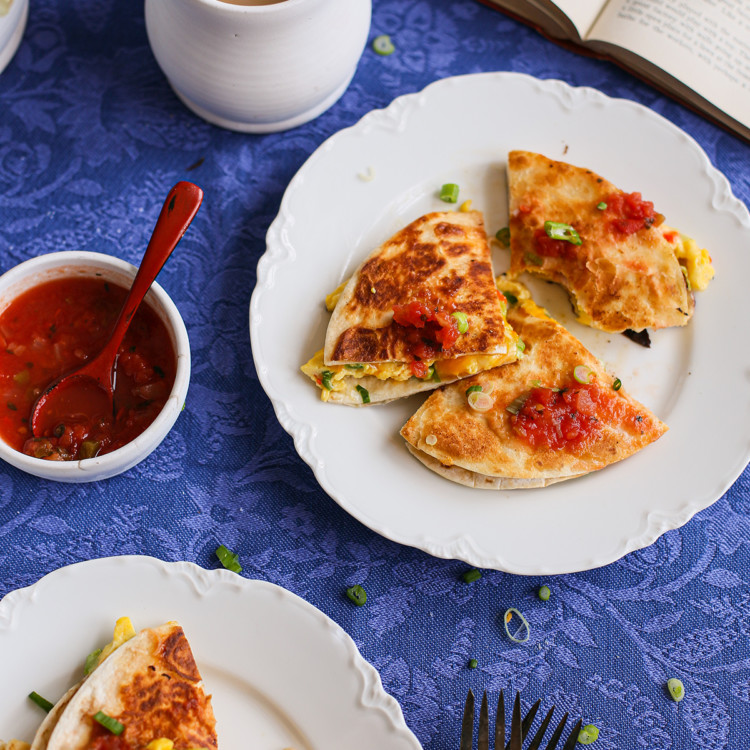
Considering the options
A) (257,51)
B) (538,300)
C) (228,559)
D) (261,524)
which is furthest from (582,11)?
(228,559)

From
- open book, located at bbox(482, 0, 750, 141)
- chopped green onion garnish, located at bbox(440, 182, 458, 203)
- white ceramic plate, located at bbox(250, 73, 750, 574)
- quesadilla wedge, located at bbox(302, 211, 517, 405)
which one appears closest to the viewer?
white ceramic plate, located at bbox(250, 73, 750, 574)

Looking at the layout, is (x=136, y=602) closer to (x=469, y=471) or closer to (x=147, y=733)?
(x=147, y=733)

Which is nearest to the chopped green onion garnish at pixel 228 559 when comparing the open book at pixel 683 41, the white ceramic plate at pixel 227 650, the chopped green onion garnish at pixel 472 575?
the white ceramic plate at pixel 227 650

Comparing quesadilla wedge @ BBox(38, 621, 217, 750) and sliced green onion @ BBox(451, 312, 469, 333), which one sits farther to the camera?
sliced green onion @ BBox(451, 312, 469, 333)

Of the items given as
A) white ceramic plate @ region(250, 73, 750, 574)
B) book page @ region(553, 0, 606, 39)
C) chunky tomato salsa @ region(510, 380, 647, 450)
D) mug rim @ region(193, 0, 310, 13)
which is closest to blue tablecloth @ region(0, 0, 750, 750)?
white ceramic plate @ region(250, 73, 750, 574)

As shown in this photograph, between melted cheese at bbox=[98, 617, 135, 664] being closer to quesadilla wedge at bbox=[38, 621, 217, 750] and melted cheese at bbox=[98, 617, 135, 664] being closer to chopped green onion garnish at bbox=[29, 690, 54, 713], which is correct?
quesadilla wedge at bbox=[38, 621, 217, 750]

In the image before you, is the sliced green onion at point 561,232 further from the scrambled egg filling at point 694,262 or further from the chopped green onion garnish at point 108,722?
the chopped green onion garnish at point 108,722

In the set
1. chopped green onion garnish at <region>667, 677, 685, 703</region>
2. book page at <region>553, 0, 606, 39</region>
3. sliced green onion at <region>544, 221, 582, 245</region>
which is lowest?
chopped green onion garnish at <region>667, 677, 685, 703</region>

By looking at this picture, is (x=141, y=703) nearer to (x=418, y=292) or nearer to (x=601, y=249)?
(x=418, y=292)
